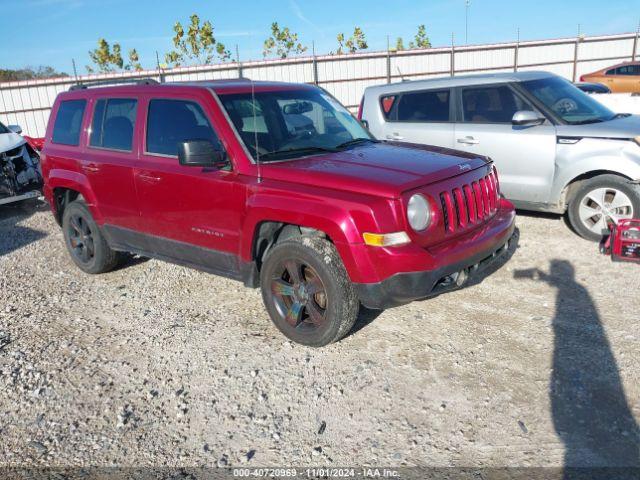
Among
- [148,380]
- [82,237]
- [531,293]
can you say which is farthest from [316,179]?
[82,237]

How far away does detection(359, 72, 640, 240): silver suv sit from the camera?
18.7 ft

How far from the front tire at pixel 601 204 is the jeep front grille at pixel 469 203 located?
6.59 feet

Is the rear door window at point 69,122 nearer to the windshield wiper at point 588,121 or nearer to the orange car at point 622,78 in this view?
the windshield wiper at point 588,121

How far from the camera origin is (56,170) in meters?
5.70

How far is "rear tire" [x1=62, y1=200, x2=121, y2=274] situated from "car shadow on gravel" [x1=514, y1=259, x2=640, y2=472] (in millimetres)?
4317

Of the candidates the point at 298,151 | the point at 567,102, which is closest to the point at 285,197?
the point at 298,151

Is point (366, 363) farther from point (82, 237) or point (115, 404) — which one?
point (82, 237)

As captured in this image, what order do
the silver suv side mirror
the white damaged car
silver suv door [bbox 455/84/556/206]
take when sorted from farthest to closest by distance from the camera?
the white damaged car, silver suv door [bbox 455/84/556/206], the silver suv side mirror

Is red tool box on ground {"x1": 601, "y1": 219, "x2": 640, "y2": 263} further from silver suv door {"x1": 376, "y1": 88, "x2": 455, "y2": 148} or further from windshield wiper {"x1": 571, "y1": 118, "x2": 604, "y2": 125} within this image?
silver suv door {"x1": 376, "y1": 88, "x2": 455, "y2": 148}

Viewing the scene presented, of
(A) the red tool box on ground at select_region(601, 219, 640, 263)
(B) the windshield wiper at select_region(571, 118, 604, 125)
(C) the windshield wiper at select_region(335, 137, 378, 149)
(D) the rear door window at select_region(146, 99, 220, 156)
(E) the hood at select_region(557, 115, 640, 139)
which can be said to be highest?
(D) the rear door window at select_region(146, 99, 220, 156)

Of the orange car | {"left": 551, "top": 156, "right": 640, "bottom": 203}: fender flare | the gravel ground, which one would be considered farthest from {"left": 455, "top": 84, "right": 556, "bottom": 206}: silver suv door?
the orange car

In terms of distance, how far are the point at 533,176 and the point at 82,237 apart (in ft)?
16.5

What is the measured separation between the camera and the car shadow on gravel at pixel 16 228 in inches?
289

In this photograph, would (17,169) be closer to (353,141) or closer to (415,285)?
(353,141)
